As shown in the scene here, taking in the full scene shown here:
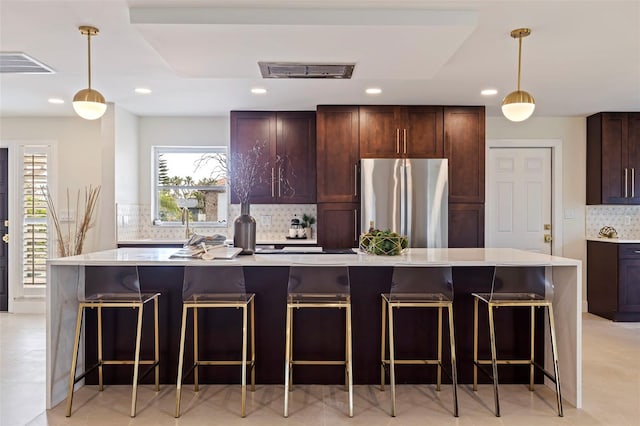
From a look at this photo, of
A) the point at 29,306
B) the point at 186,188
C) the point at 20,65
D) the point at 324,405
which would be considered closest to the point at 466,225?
the point at 324,405

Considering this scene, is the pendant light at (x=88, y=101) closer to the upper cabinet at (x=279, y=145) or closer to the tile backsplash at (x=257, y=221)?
the upper cabinet at (x=279, y=145)

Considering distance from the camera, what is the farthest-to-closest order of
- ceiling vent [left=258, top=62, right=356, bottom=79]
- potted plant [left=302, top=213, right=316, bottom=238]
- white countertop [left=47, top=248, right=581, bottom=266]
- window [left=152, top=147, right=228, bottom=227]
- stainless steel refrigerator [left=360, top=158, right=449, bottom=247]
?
window [left=152, top=147, right=228, bottom=227] → potted plant [left=302, top=213, right=316, bottom=238] → stainless steel refrigerator [left=360, top=158, right=449, bottom=247] → ceiling vent [left=258, top=62, right=356, bottom=79] → white countertop [left=47, top=248, right=581, bottom=266]

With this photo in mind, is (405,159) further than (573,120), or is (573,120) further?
(573,120)

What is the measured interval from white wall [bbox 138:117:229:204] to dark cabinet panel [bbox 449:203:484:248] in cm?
288

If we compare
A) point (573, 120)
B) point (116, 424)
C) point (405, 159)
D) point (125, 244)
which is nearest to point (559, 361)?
point (405, 159)

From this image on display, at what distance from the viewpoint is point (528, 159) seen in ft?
18.7

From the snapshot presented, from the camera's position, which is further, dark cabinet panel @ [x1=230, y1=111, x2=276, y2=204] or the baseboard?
the baseboard

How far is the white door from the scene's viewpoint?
5.67 metres

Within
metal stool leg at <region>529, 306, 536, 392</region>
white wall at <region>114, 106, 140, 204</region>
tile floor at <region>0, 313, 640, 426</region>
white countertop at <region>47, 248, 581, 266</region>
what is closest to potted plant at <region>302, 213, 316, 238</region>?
white wall at <region>114, 106, 140, 204</region>

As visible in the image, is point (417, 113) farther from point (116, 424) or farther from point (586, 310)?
point (116, 424)

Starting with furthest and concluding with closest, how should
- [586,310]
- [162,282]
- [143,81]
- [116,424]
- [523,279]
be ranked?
[586,310] → [143,81] → [162,282] → [523,279] → [116,424]

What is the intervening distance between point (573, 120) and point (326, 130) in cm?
315

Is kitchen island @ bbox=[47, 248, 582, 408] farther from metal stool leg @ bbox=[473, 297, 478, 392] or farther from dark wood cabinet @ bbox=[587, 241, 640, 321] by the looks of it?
dark wood cabinet @ bbox=[587, 241, 640, 321]

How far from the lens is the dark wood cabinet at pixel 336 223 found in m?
5.06
